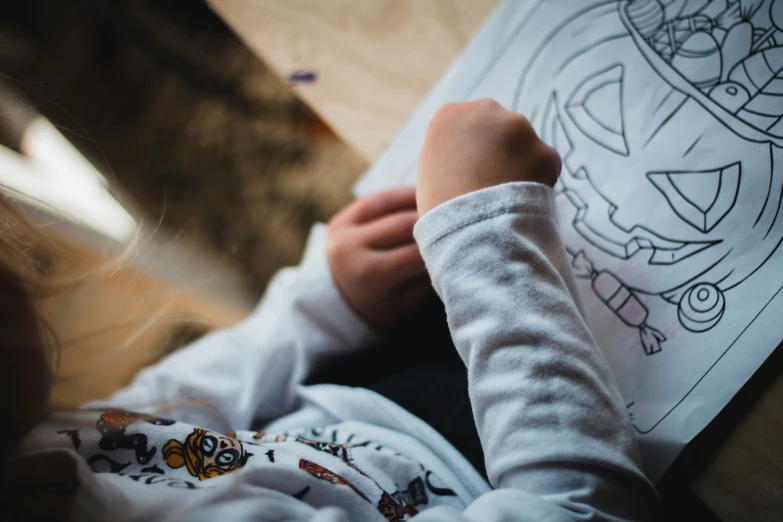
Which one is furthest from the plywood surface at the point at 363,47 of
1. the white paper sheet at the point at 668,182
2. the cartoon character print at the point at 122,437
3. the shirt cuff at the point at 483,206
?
the cartoon character print at the point at 122,437

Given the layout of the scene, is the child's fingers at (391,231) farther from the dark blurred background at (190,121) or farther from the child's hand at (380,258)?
the dark blurred background at (190,121)

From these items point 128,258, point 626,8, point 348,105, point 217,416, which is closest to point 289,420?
point 217,416

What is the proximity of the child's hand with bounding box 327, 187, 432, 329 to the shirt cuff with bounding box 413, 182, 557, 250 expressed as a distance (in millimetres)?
88

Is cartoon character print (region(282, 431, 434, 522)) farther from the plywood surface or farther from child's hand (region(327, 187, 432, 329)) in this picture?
the plywood surface

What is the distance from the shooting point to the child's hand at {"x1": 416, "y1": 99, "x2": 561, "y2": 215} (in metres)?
0.28

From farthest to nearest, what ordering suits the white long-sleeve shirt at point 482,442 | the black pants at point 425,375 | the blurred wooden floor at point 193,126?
the blurred wooden floor at point 193,126 < the black pants at point 425,375 < the white long-sleeve shirt at point 482,442

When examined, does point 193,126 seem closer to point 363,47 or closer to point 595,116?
point 363,47

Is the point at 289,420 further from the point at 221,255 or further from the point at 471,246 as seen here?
the point at 221,255

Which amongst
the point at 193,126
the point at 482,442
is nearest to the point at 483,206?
the point at 482,442

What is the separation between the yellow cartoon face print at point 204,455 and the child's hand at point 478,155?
0.18 metres

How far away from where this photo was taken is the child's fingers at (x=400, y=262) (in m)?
0.36

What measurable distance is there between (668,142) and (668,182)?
3 cm

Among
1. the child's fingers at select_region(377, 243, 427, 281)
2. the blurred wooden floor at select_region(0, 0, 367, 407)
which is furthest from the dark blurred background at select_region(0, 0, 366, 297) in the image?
the child's fingers at select_region(377, 243, 427, 281)

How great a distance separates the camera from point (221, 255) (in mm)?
745
